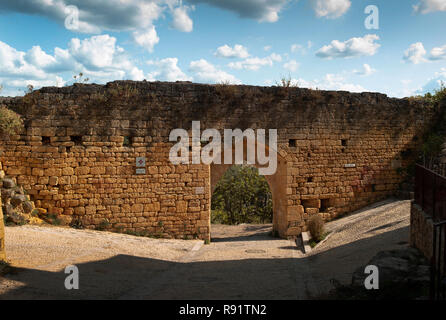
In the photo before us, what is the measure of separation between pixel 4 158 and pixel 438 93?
13.8m

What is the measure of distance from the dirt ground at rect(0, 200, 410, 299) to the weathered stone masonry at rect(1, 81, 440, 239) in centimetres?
90

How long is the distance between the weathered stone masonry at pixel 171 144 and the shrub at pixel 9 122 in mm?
195

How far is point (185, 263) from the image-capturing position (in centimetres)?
848

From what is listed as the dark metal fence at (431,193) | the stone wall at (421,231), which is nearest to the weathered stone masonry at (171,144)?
the dark metal fence at (431,193)

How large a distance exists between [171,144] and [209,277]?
15.7 ft

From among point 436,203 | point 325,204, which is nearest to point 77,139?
point 325,204

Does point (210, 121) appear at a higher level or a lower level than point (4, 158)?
higher

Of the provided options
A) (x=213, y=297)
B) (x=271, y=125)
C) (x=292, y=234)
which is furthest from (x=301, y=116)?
(x=213, y=297)

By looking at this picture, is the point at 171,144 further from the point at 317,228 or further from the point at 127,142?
the point at 317,228

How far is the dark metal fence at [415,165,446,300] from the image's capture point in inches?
195

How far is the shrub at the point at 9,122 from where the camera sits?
962 cm

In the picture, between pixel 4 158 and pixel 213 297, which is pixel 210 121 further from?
pixel 213 297

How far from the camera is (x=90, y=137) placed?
1042cm

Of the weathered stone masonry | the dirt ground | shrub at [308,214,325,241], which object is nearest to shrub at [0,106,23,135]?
the weathered stone masonry
